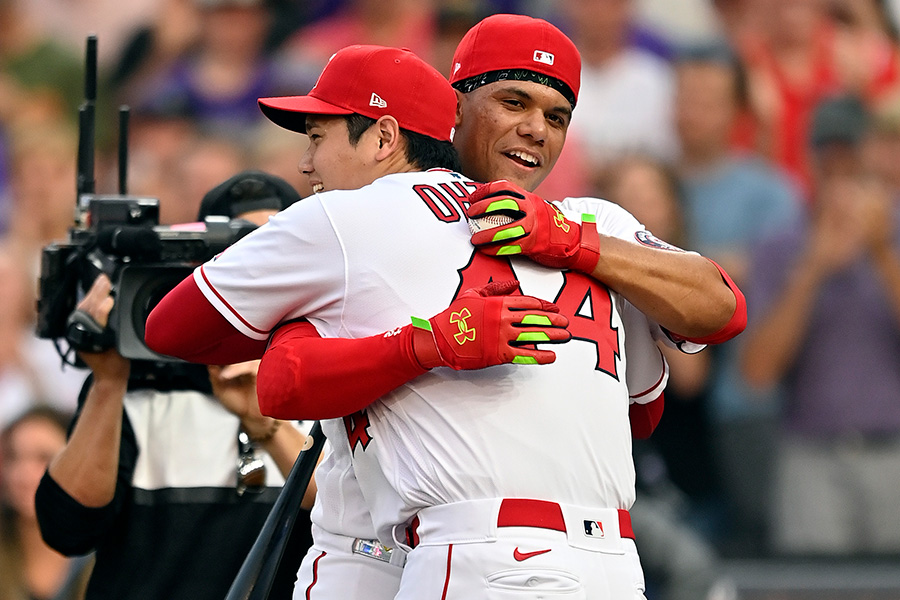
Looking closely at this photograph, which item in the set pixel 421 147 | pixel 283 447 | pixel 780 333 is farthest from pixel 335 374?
pixel 780 333

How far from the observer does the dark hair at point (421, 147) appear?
97.0 inches

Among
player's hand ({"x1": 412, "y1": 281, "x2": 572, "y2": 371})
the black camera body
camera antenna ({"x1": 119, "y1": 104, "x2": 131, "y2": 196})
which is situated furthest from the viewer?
camera antenna ({"x1": 119, "y1": 104, "x2": 131, "y2": 196})

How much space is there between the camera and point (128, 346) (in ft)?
9.49

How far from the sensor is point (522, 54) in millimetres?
2756

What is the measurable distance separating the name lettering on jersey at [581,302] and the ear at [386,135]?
34cm

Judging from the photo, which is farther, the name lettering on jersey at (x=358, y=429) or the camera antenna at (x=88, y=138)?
the camera antenna at (x=88, y=138)

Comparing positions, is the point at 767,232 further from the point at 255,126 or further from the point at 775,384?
the point at 255,126

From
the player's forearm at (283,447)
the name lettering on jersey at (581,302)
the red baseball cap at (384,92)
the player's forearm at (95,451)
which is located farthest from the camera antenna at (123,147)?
the name lettering on jersey at (581,302)

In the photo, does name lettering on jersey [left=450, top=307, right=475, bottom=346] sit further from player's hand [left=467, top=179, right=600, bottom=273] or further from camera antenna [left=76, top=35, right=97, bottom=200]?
camera antenna [left=76, top=35, right=97, bottom=200]

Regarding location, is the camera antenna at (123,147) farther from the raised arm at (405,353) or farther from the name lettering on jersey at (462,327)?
the name lettering on jersey at (462,327)

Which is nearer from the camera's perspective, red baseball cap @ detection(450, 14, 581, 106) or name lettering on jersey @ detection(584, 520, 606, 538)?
name lettering on jersey @ detection(584, 520, 606, 538)

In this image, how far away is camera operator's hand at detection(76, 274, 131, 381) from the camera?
2.95m

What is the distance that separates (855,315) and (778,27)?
1.75 metres

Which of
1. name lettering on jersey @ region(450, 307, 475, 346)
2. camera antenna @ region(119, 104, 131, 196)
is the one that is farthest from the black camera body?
name lettering on jersey @ region(450, 307, 475, 346)
